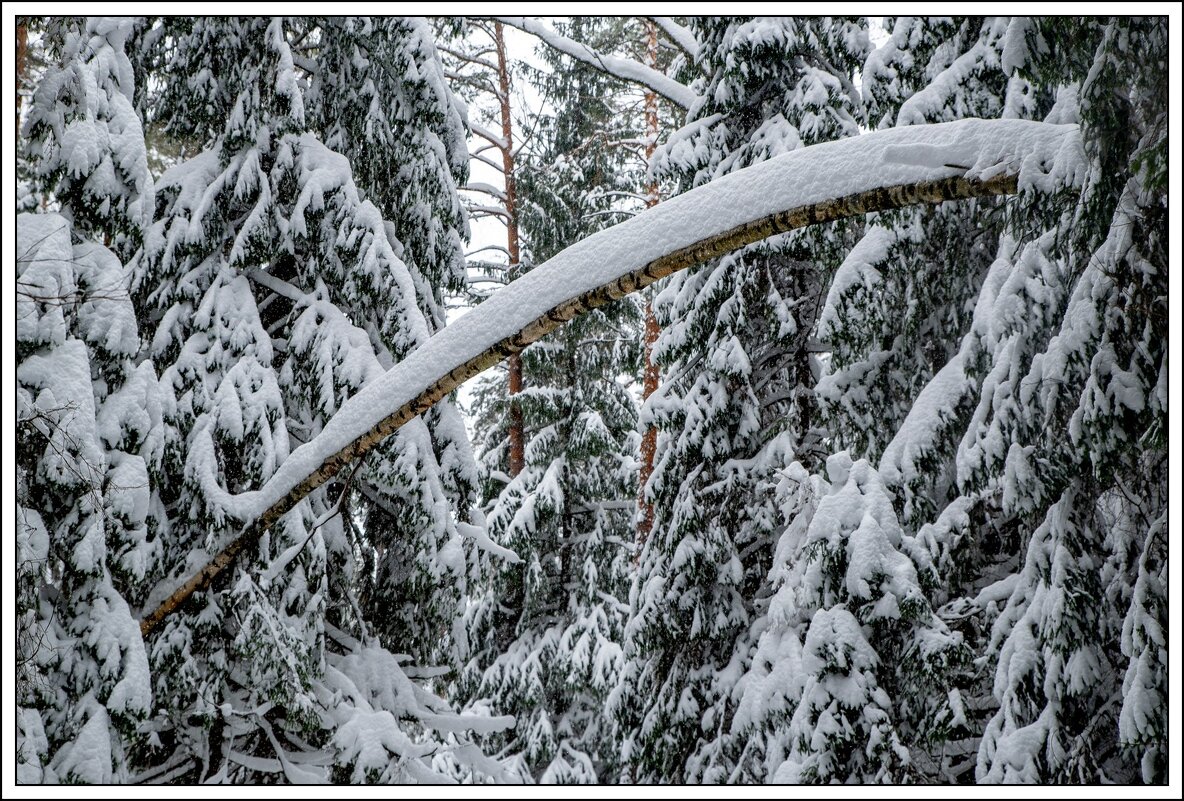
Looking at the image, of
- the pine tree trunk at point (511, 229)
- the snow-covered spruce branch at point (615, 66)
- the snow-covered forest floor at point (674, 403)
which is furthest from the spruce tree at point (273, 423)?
the pine tree trunk at point (511, 229)

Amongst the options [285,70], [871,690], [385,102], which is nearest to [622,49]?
[385,102]

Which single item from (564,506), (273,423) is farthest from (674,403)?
(564,506)

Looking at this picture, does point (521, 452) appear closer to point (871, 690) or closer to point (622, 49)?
point (622, 49)

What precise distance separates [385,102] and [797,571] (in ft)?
14.5

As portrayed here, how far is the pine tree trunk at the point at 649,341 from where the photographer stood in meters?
10.1

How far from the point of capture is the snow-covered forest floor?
3.51 m

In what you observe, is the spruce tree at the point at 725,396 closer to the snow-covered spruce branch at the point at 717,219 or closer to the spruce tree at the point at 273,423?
the spruce tree at the point at 273,423

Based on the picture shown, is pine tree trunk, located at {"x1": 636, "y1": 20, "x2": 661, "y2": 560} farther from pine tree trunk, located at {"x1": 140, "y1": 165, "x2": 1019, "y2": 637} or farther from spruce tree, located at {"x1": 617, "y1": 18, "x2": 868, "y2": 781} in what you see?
pine tree trunk, located at {"x1": 140, "y1": 165, "x2": 1019, "y2": 637}

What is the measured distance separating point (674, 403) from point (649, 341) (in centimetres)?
347

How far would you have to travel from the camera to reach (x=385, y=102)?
259 inches

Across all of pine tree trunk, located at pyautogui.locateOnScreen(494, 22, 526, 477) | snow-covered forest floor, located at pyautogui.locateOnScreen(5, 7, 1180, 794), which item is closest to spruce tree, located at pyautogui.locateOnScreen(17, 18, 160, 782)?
snow-covered forest floor, located at pyautogui.locateOnScreen(5, 7, 1180, 794)

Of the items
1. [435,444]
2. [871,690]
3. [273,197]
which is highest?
[273,197]

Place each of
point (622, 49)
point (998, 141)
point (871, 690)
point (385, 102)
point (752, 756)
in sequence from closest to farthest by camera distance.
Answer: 1. point (998, 141)
2. point (871, 690)
3. point (752, 756)
4. point (385, 102)
5. point (622, 49)

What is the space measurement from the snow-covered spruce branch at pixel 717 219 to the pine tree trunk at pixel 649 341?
5791 millimetres
